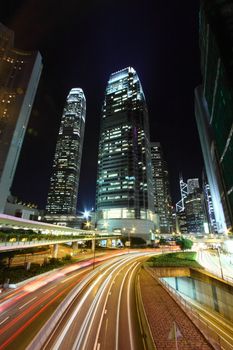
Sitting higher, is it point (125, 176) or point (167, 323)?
point (125, 176)

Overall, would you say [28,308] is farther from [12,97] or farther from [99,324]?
[12,97]

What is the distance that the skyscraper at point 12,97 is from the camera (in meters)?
84.4

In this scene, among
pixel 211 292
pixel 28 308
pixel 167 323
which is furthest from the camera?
pixel 211 292

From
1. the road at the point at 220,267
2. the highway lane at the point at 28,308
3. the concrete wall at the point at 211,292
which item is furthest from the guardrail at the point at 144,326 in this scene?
the road at the point at 220,267

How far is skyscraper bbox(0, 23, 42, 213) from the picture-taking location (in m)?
84.4

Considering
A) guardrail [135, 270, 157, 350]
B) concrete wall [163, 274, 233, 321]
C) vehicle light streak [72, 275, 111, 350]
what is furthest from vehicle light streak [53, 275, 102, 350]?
concrete wall [163, 274, 233, 321]

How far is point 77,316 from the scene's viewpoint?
744 inches

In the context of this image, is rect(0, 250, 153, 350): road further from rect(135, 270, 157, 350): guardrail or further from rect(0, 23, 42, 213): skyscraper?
rect(0, 23, 42, 213): skyscraper

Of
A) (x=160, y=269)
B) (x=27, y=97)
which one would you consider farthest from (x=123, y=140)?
(x=160, y=269)

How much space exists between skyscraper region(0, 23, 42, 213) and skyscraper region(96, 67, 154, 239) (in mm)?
81104

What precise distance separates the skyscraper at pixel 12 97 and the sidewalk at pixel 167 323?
7561 cm

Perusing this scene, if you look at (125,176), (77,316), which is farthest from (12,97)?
(77,316)

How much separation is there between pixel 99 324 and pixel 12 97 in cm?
11132

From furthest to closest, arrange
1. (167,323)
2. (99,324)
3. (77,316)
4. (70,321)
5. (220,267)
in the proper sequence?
(220,267) < (77,316) < (70,321) < (167,323) < (99,324)
